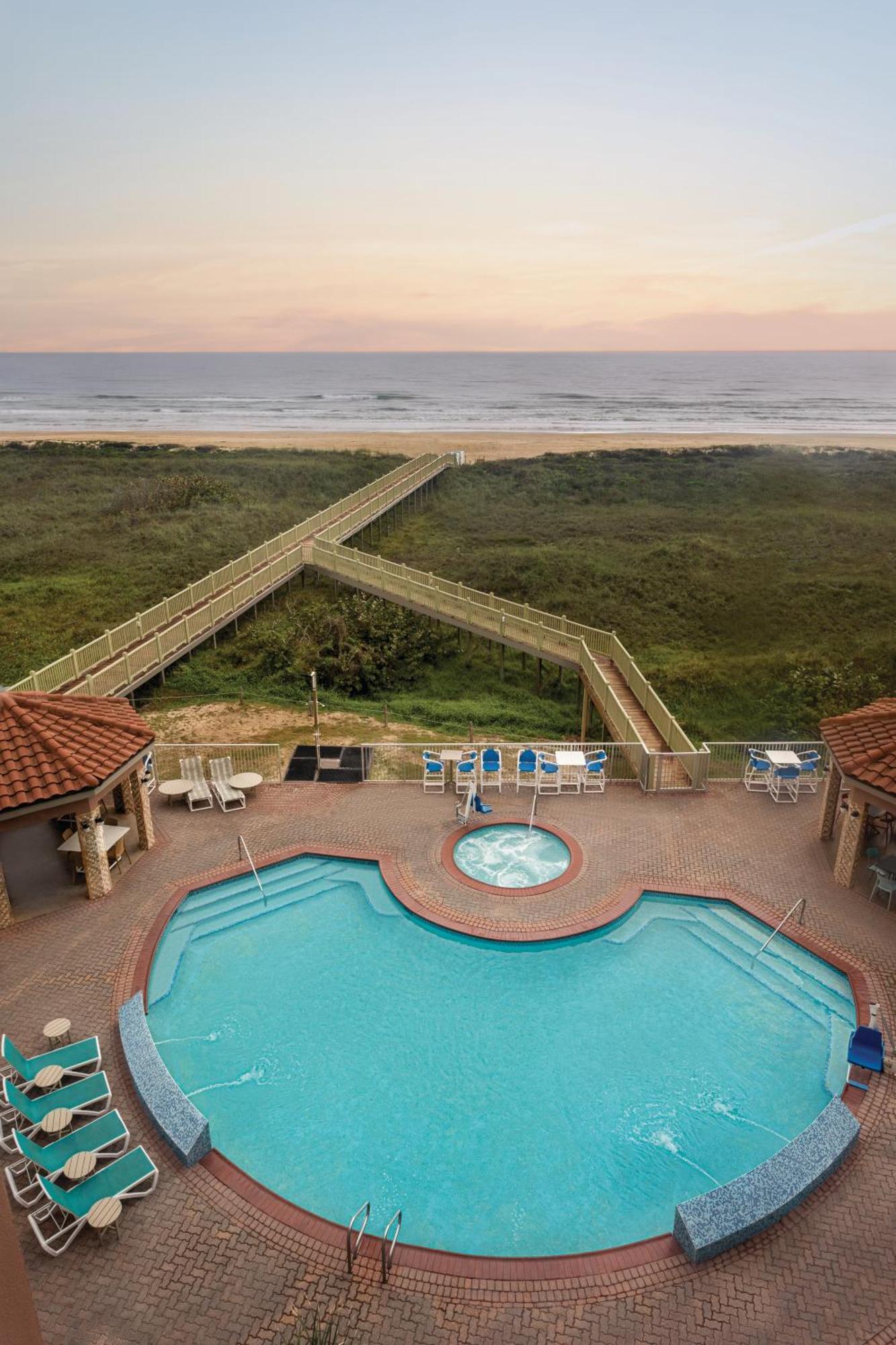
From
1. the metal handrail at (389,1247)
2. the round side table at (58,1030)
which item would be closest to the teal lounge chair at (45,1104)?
the round side table at (58,1030)

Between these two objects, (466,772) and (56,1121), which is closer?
(56,1121)

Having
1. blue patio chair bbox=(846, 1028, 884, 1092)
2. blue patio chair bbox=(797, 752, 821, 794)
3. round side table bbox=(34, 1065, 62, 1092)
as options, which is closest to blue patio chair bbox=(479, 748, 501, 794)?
blue patio chair bbox=(797, 752, 821, 794)

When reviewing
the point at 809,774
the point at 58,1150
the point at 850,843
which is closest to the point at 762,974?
the point at 850,843

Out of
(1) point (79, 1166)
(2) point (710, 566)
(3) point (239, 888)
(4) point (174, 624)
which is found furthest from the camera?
(2) point (710, 566)

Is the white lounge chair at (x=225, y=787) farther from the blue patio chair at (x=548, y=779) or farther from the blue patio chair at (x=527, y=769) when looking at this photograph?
the blue patio chair at (x=548, y=779)

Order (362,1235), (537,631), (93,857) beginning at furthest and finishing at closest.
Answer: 1. (537,631)
2. (93,857)
3. (362,1235)

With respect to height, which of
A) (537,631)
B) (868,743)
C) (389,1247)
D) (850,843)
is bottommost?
(389,1247)

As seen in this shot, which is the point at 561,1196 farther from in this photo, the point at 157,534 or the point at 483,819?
the point at 157,534

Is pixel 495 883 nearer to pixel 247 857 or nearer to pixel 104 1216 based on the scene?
pixel 247 857
